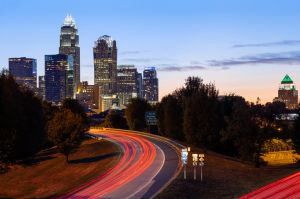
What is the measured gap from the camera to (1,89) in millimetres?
41250

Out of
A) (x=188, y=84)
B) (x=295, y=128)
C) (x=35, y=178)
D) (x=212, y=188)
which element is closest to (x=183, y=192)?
(x=212, y=188)

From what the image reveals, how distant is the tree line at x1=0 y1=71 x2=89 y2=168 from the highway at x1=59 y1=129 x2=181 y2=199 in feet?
22.6

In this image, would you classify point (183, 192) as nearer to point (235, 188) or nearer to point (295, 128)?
point (235, 188)

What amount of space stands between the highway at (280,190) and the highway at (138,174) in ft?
25.8

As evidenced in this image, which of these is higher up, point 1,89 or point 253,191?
point 1,89

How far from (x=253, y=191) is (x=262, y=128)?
20.9 metres

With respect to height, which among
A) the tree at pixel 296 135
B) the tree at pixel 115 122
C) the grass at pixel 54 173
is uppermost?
the tree at pixel 115 122

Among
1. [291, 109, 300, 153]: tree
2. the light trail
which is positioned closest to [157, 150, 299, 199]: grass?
the light trail

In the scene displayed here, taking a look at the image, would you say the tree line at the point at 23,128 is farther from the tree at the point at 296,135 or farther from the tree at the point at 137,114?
the tree at the point at 137,114

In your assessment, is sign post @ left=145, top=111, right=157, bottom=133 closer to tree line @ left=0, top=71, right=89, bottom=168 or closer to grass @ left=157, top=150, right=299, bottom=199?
tree line @ left=0, top=71, right=89, bottom=168

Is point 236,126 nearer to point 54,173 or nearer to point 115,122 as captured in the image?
point 54,173

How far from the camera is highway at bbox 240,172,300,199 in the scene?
38312mm

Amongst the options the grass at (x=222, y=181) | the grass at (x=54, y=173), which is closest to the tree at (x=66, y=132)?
the grass at (x=54, y=173)

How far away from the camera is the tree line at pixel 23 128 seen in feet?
139
